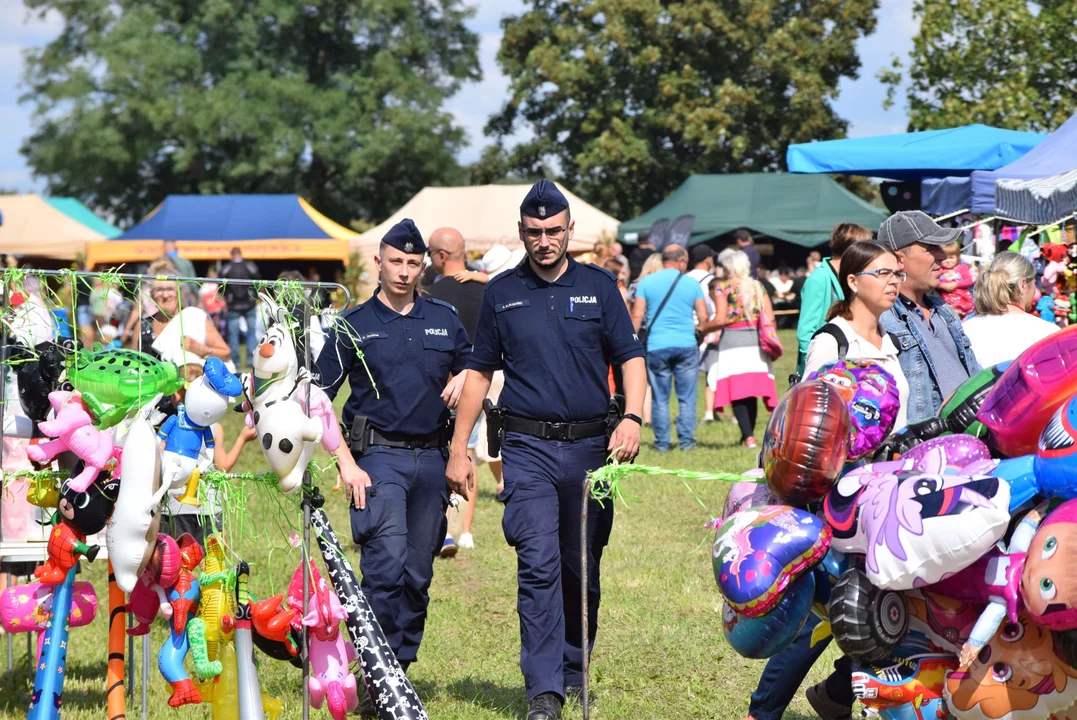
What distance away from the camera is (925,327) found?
5.41m

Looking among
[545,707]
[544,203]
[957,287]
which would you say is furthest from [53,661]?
[957,287]

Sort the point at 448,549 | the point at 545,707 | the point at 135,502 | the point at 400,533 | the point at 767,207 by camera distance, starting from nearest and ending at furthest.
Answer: the point at 135,502 < the point at 545,707 < the point at 400,533 < the point at 448,549 < the point at 767,207

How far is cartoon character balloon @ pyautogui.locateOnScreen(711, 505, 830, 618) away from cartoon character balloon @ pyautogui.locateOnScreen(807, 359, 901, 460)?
329mm

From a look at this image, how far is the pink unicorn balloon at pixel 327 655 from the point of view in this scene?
4492mm

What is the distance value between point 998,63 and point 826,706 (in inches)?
1177

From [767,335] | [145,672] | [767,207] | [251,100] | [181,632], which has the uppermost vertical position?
[251,100]

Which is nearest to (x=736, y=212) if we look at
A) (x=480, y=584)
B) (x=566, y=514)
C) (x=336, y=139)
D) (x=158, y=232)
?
(x=158, y=232)

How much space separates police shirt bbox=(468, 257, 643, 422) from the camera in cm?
506

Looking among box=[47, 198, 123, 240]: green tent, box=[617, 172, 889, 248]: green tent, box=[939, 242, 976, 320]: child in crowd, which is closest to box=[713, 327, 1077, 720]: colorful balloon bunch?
box=[939, 242, 976, 320]: child in crowd

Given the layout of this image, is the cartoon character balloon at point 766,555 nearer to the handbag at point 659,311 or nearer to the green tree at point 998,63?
the handbag at point 659,311

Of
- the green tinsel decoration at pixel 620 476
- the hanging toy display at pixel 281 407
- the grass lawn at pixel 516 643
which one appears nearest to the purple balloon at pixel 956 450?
the green tinsel decoration at pixel 620 476

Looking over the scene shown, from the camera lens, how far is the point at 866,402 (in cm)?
396

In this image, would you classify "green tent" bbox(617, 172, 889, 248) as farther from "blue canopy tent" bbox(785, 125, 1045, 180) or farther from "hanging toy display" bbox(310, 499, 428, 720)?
"hanging toy display" bbox(310, 499, 428, 720)

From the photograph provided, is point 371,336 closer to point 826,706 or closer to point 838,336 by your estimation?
point 838,336
